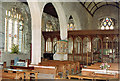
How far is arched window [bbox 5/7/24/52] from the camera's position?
38.1ft

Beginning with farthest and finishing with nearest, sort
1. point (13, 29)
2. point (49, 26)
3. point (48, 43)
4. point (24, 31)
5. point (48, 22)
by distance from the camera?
point (49, 26)
point (48, 22)
point (48, 43)
point (24, 31)
point (13, 29)

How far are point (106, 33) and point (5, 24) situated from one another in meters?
7.61

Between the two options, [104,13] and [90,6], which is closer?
[90,6]

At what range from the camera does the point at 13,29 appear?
12.3 m

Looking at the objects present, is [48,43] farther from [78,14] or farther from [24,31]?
[78,14]

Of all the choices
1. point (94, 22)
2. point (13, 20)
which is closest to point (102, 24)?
point (94, 22)

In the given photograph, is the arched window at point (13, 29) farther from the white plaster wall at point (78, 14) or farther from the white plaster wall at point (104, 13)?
the white plaster wall at point (104, 13)

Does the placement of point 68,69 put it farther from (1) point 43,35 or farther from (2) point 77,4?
(2) point 77,4

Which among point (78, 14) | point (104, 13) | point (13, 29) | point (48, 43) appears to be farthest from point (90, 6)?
point (13, 29)

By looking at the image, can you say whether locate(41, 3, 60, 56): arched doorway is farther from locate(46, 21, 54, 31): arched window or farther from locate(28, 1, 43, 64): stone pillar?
locate(28, 1, 43, 64): stone pillar

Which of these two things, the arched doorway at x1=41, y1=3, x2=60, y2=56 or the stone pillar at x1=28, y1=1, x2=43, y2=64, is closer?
the stone pillar at x1=28, y1=1, x2=43, y2=64

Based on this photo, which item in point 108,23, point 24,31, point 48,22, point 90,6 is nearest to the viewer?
point 24,31

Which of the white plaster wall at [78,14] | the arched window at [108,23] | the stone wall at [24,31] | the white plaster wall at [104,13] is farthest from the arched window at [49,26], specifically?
the arched window at [108,23]

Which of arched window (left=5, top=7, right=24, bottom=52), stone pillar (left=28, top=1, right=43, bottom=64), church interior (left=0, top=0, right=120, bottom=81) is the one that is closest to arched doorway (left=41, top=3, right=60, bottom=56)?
church interior (left=0, top=0, right=120, bottom=81)
